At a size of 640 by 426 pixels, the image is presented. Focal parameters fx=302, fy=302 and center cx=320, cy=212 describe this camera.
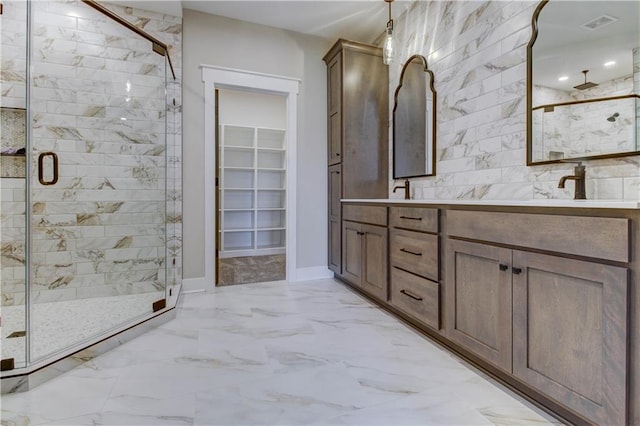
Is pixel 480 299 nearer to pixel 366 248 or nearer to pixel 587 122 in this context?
pixel 587 122

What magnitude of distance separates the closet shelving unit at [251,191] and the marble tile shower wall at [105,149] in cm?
198

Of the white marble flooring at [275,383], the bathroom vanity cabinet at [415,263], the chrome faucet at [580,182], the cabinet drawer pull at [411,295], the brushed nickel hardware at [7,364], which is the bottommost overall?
the white marble flooring at [275,383]

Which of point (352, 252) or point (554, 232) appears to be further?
point (352, 252)

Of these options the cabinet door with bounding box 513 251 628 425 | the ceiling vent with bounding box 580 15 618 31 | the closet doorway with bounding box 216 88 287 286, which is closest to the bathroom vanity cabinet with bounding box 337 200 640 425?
the cabinet door with bounding box 513 251 628 425

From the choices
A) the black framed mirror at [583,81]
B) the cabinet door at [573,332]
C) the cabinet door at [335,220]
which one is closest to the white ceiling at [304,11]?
the cabinet door at [335,220]

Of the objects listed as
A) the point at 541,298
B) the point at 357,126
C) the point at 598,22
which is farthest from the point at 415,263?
the point at 357,126

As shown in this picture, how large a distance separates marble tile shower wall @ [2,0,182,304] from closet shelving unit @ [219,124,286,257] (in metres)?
1.98

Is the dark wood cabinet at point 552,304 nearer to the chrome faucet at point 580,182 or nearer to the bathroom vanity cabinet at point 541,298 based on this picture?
the bathroom vanity cabinet at point 541,298

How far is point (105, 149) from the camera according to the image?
2.84 metres

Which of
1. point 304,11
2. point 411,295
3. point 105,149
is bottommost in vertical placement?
point 411,295

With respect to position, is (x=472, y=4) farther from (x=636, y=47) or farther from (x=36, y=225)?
(x=36, y=225)

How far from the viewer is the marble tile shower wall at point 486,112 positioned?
169 centimetres

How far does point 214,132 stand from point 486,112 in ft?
8.22

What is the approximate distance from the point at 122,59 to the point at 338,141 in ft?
7.22
